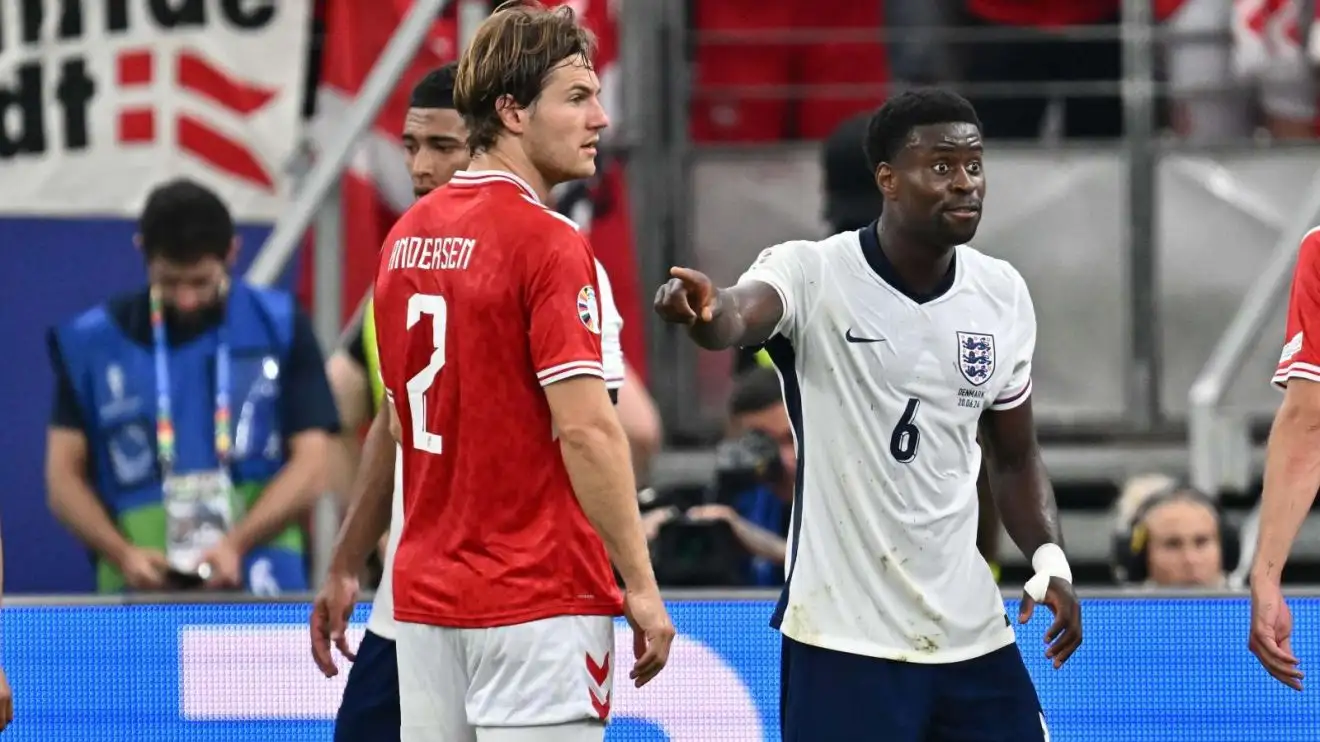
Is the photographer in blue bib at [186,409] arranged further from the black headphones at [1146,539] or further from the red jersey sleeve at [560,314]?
the red jersey sleeve at [560,314]

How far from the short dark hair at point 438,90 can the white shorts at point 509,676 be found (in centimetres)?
154

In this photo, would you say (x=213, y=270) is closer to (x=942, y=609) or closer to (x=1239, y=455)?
(x=942, y=609)

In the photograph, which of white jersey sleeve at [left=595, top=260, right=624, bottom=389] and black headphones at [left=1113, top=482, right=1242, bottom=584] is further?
black headphones at [left=1113, top=482, right=1242, bottom=584]

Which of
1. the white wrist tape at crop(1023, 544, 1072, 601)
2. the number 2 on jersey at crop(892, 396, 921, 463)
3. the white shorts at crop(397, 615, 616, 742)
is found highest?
the number 2 on jersey at crop(892, 396, 921, 463)

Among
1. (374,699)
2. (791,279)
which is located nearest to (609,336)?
(791,279)

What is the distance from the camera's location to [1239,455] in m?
9.02

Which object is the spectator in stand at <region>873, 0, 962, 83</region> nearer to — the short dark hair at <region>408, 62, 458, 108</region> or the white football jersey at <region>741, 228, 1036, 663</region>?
the short dark hair at <region>408, 62, 458, 108</region>

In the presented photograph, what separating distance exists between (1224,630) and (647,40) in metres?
4.54

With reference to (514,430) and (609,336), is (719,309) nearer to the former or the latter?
(609,336)

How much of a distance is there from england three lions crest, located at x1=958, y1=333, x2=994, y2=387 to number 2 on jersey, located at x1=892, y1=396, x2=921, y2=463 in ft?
0.50

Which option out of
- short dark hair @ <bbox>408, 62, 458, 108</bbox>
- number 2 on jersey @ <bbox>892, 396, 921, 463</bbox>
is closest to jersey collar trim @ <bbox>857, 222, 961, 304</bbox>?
number 2 on jersey @ <bbox>892, 396, 921, 463</bbox>

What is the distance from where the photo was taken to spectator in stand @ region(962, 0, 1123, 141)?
32.7ft

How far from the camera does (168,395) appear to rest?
23.5 feet

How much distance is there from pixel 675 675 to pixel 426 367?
6.45 feet
